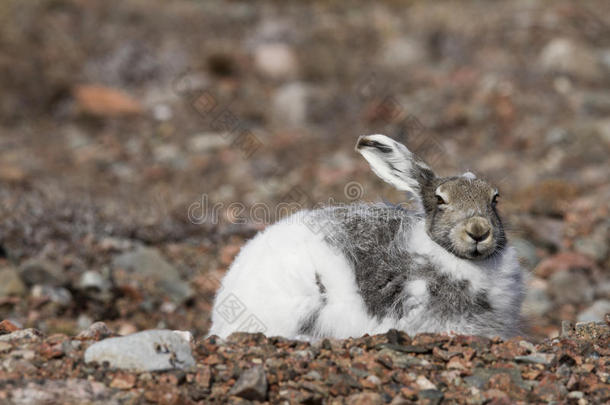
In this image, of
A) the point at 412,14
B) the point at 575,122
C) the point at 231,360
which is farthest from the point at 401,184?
the point at 412,14

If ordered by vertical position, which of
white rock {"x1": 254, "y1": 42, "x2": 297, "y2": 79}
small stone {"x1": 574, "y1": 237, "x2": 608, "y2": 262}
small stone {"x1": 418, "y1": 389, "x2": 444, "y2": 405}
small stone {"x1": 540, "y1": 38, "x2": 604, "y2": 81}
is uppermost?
small stone {"x1": 540, "y1": 38, "x2": 604, "y2": 81}

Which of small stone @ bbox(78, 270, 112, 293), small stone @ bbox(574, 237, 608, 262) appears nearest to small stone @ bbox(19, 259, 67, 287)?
small stone @ bbox(78, 270, 112, 293)

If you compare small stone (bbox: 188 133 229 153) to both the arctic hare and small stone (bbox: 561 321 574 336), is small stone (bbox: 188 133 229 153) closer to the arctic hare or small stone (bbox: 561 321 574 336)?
the arctic hare

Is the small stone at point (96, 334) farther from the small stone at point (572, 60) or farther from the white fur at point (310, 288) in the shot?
the small stone at point (572, 60)

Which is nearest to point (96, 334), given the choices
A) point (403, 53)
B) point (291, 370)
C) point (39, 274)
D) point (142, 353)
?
point (142, 353)

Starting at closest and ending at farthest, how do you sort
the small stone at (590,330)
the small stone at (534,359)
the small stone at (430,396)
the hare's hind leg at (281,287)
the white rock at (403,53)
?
the small stone at (430,396), the small stone at (534,359), the hare's hind leg at (281,287), the small stone at (590,330), the white rock at (403,53)

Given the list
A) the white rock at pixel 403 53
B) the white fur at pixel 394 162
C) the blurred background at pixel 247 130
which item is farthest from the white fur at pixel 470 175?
the white rock at pixel 403 53

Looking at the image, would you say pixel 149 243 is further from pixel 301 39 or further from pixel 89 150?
pixel 301 39

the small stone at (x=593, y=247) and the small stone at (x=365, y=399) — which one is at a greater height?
the small stone at (x=593, y=247)
